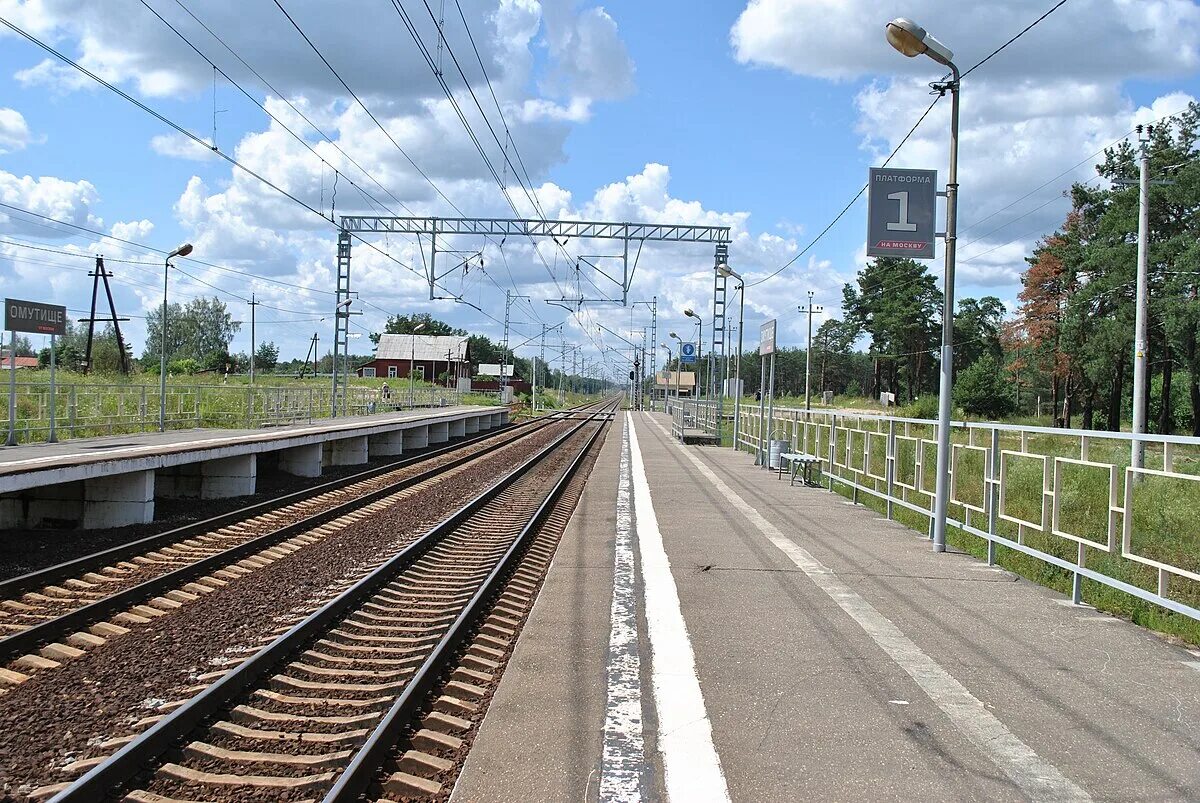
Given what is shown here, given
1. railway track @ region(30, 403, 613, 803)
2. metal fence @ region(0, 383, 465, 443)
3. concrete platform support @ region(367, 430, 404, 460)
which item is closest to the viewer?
railway track @ region(30, 403, 613, 803)

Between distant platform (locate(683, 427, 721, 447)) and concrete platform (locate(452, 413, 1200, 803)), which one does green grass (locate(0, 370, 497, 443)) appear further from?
concrete platform (locate(452, 413, 1200, 803))

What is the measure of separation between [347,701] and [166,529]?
8.03 metres

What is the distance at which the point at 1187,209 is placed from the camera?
39625mm

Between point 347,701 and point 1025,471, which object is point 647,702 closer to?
point 347,701

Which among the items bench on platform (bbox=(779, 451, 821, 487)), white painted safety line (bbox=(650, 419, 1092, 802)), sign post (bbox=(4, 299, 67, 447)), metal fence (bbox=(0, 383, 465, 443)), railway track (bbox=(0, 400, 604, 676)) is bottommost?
railway track (bbox=(0, 400, 604, 676))

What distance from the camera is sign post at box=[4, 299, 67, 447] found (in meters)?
16.4

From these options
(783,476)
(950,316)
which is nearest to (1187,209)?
(783,476)

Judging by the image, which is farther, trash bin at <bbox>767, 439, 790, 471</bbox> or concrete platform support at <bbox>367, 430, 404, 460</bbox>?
concrete platform support at <bbox>367, 430, 404, 460</bbox>

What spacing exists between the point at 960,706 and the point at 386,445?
85.2ft

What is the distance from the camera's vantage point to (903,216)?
36.3 ft

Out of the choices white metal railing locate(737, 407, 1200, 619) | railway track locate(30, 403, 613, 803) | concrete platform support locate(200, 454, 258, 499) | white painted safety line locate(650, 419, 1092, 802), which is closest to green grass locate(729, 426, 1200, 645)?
white metal railing locate(737, 407, 1200, 619)

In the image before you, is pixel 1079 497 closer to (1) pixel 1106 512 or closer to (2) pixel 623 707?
(1) pixel 1106 512

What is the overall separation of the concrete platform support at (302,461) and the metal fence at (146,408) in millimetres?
3592

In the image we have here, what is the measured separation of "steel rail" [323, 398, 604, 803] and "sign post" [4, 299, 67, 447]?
37.0 ft
